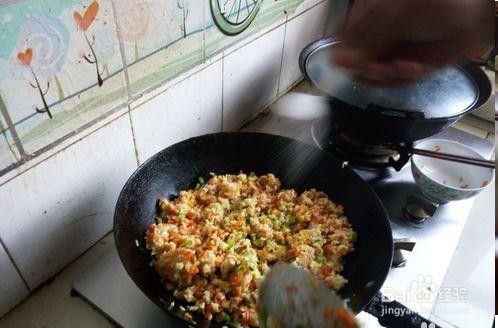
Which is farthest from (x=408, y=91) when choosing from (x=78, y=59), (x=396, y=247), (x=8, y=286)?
(x=8, y=286)

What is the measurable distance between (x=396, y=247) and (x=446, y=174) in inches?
14.3

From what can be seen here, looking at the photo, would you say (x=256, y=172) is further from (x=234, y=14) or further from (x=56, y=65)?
(x=56, y=65)

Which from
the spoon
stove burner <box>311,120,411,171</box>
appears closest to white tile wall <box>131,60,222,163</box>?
stove burner <box>311,120,411,171</box>

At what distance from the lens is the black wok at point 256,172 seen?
0.73m

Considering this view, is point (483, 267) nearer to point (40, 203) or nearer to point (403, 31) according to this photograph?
point (403, 31)

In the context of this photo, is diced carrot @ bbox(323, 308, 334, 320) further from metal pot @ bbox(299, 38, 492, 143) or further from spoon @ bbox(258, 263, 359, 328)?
metal pot @ bbox(299, 38, 492, 143)

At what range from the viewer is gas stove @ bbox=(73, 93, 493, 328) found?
77 cm

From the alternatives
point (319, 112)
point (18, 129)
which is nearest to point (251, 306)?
point (18, 129)

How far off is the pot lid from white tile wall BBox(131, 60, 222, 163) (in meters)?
0.26

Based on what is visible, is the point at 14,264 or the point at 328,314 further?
the point at 14,264

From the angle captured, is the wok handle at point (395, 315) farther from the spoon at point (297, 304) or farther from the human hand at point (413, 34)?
the human hand at point (413, 34)

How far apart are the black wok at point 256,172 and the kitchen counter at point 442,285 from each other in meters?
0.12

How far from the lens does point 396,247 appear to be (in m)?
0.86

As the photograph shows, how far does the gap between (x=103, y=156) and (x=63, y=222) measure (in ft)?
0.50
